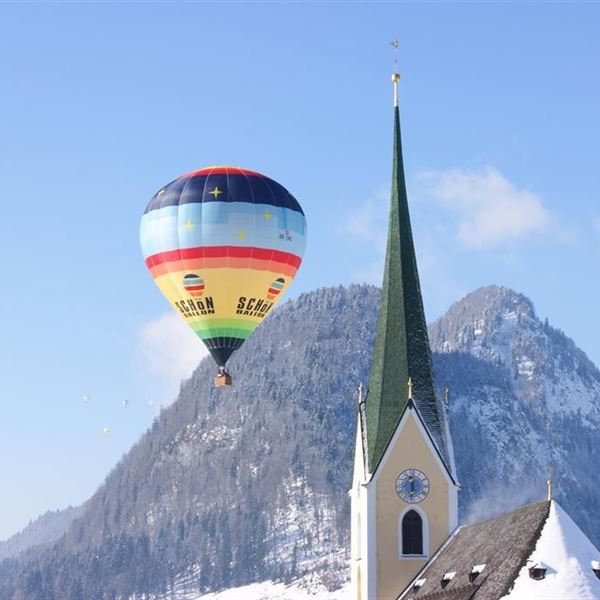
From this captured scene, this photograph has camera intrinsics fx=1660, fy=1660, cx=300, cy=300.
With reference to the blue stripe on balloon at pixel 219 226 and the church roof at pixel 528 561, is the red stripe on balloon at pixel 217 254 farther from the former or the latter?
the church roof at pixel 528 561

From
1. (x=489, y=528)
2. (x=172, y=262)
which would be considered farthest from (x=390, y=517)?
(x=172, y=262)

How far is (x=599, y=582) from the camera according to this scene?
187 ft

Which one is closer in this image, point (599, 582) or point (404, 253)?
point (599, 582)

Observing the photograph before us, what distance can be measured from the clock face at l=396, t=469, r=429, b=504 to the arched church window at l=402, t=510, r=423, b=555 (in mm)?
668

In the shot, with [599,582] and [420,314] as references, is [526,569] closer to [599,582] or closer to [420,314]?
[599,582]

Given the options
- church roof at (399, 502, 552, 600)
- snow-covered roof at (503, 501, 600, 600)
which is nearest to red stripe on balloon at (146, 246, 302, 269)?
church roof at (399, 502, 552, 600)

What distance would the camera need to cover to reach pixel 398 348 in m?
77.5

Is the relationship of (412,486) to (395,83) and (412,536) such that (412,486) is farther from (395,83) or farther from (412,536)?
(395,83)

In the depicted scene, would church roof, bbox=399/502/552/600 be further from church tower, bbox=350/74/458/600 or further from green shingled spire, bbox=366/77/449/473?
green shingled spire, bbox=366/77/449/473

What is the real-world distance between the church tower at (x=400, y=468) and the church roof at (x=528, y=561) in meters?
7.61

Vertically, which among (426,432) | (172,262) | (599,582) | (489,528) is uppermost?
(172,262)

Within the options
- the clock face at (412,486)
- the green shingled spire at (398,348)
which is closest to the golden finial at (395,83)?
the green shingled spire at (398,348)

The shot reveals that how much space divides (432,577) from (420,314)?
14532mm

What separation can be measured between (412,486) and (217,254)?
45.8ft
